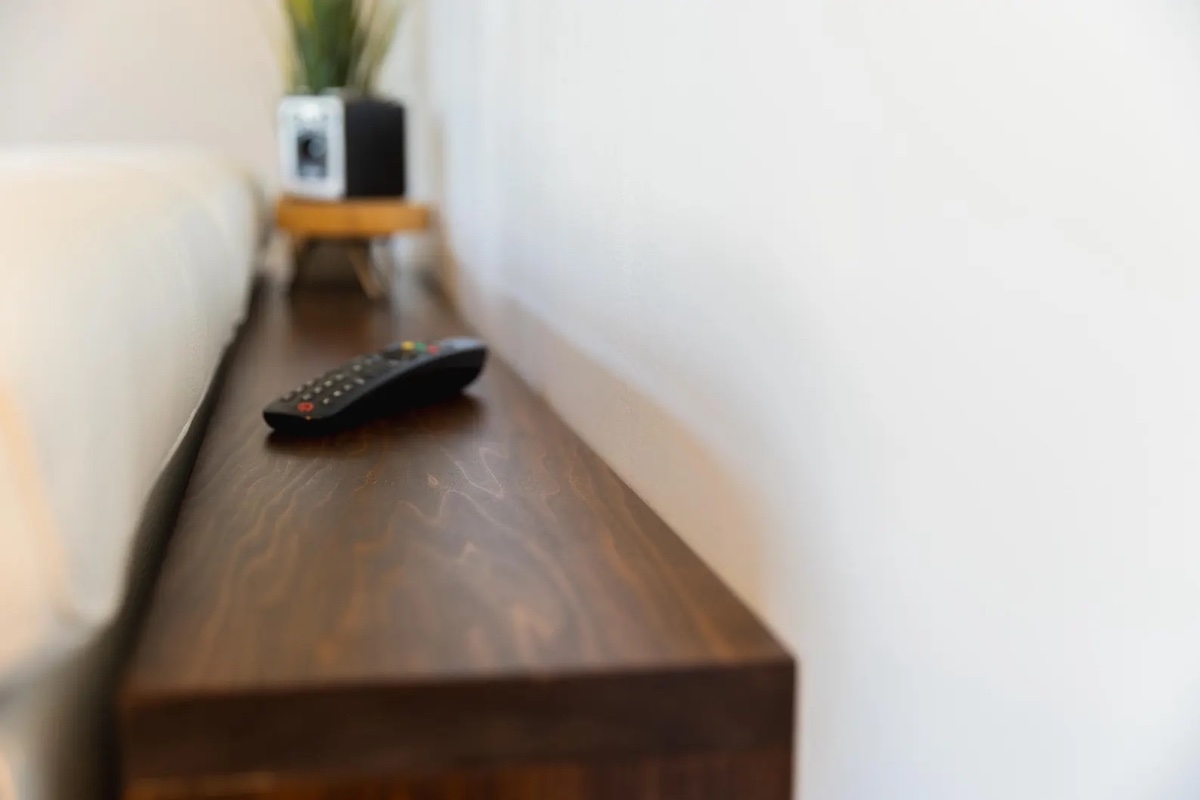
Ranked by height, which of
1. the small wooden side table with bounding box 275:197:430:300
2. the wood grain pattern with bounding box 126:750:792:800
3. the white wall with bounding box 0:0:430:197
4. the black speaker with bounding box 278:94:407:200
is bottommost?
the wood grain pattern with bounding box 126:750:792:800

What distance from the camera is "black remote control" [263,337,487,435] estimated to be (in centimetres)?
67

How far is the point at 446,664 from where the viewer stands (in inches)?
13.2

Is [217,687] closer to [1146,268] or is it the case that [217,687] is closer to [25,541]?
[25,541]

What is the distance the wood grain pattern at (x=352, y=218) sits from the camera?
1521 mm

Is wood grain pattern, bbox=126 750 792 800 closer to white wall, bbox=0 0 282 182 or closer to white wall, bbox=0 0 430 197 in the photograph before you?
white wall, bbox=0 0 430 197

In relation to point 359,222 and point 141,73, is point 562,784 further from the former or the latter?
point 141,73

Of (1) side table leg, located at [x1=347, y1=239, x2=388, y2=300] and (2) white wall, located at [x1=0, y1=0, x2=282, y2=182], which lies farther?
(2) white wall, located at [x1=0, y1=0, x2=282, y2=182]

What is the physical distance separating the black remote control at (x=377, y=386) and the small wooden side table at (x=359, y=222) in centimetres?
73

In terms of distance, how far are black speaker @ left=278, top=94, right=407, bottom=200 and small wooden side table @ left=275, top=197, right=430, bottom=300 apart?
0.04 m

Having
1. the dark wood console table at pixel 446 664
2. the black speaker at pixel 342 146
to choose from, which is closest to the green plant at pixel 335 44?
the black speaker at pixel 342 146

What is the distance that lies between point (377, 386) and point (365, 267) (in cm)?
86

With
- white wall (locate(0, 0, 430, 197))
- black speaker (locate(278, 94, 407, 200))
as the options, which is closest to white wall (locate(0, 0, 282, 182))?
white wall (locate(0, 0, 430, 197))

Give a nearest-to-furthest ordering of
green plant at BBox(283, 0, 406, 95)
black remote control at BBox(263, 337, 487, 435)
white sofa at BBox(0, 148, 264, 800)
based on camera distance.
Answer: white sofa at BBox(0, 148, 264, 800) < black remote control at BBox(263, 337, 487, 435) < green plant at BBox(283, 0, 406, 95)

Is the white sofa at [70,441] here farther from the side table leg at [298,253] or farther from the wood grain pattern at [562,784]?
the side table leg at [298,253]
